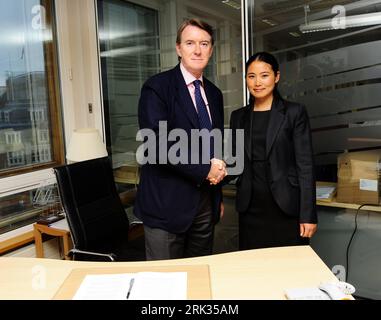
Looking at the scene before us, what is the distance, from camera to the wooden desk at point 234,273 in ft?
4.15

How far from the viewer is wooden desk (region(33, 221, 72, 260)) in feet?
8.55

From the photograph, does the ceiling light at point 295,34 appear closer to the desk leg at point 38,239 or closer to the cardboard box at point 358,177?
the cardboard box at point 358,177

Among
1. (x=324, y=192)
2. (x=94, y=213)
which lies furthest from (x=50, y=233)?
(x=324, y=192)

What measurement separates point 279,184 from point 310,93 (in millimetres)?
858

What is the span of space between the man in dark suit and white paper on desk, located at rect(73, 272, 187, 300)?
503 mm

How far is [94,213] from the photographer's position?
2328 millimetres

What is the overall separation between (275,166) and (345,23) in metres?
1.08

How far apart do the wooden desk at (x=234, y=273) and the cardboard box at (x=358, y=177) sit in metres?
1.05

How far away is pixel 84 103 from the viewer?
11.0 feet

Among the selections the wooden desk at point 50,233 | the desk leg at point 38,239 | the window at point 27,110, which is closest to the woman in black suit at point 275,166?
the wooden desk at point 50,233
